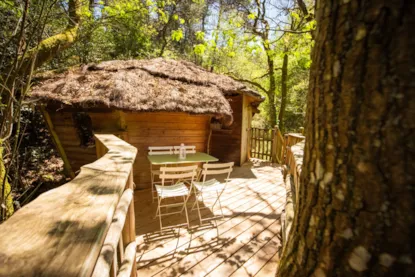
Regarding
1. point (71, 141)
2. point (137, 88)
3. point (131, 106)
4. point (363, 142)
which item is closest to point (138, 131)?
point (131, 106)

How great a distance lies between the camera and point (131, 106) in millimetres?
5031

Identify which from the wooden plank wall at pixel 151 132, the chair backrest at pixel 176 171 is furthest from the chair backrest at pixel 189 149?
the chair backrest at pixel 176 171

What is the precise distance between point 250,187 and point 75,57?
817 centimetres

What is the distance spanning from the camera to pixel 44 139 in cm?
766

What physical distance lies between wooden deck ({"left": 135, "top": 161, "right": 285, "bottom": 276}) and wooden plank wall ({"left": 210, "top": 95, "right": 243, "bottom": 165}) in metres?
3.43

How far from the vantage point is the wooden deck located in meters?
2.81

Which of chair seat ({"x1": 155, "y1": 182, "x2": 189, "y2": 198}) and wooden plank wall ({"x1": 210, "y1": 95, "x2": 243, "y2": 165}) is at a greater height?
wooden plank wall ({"x1": 210, "y1": 95, "x2": 243, "y2": 165})

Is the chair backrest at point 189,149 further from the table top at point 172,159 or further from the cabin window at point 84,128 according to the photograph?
the cabin window at point 84,128

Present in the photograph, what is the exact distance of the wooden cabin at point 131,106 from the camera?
5211 millimetres

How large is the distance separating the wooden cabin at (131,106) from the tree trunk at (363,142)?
481 centimetres

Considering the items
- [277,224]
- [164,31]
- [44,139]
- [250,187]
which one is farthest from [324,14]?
[164,31]

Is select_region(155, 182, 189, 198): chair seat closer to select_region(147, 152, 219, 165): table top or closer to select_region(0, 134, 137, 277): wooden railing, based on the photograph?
select_region(147, 152, 219, 165): table top

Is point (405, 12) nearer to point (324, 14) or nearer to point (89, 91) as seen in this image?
point (324, 14)

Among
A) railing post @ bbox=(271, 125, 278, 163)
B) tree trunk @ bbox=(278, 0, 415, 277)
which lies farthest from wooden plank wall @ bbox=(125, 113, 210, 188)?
tree trunk @ bbox=(278, 0, 415, 277)
